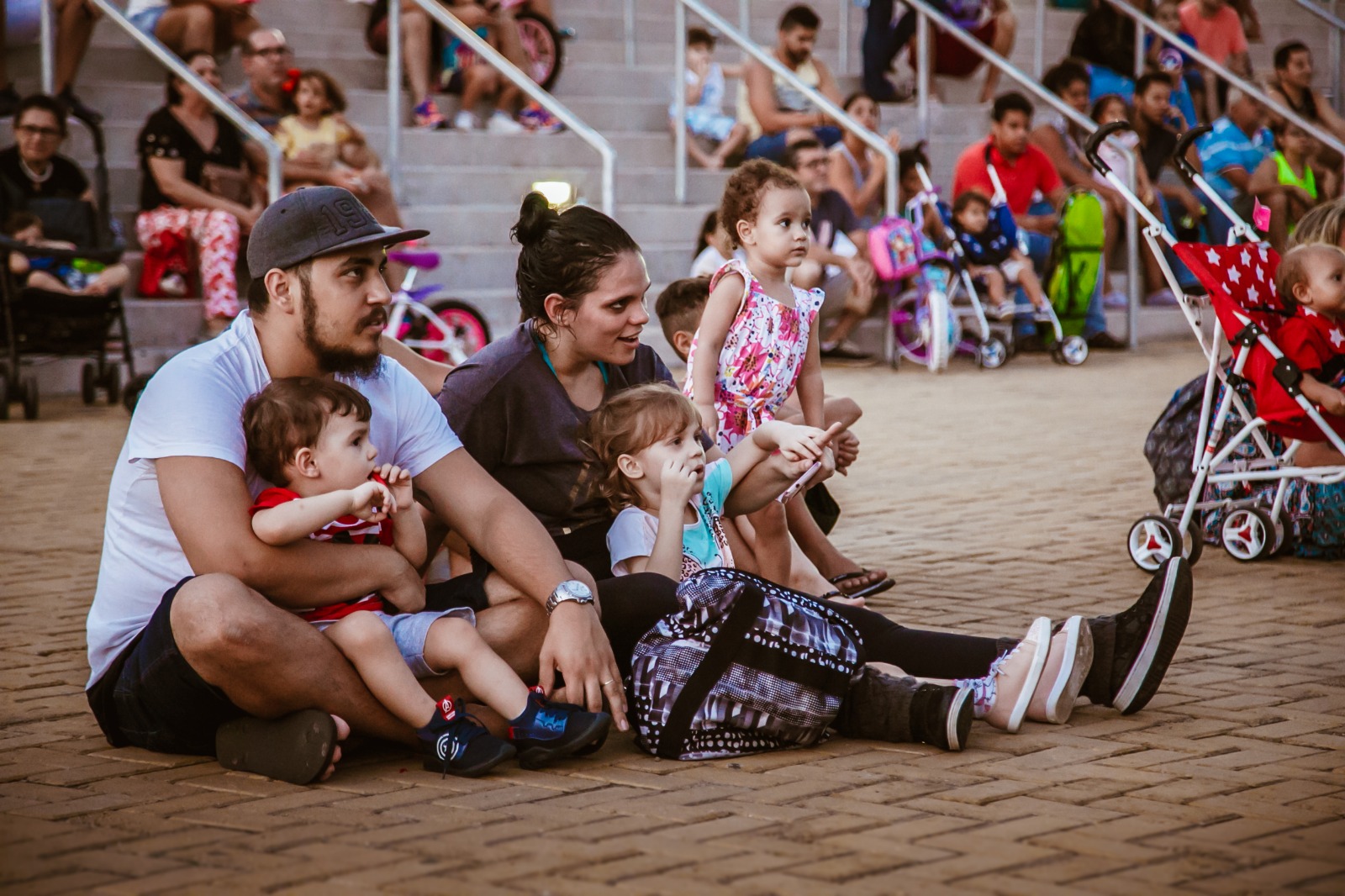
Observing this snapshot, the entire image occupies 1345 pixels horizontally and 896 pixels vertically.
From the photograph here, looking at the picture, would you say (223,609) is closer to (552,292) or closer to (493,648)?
(493,648)

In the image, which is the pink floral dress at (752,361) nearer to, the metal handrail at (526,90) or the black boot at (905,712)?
the black boot at (905,712)

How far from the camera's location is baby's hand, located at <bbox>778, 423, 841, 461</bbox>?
3877 millimetres

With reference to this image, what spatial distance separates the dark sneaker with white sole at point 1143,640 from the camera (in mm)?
3598

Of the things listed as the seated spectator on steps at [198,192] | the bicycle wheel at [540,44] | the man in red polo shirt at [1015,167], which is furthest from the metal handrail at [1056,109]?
the seated spectator on steps at [198,192]

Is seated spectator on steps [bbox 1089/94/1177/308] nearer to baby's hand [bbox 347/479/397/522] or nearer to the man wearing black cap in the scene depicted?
the man wearing black cap

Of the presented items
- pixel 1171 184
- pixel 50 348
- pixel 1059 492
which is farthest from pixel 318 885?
pixel 1171 184

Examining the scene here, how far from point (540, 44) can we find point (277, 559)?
1056 cm

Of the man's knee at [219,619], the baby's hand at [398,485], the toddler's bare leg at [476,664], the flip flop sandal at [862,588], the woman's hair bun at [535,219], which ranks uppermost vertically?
the woman's hair bun at [535,219]

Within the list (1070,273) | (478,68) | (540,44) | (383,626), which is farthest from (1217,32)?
(383,626)

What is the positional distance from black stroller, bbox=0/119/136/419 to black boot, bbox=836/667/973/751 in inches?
277

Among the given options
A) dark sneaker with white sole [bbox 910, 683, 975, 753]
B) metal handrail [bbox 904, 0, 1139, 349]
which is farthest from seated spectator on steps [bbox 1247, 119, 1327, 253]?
dark sneaker with white sole [bbox 910, 683, 975, 753]

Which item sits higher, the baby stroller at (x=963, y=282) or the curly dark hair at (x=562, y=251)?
the curly dark hair at (x=562, y=251)

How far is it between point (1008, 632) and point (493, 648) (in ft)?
5.29

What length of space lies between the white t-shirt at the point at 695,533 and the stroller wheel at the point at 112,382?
6.67 meters
